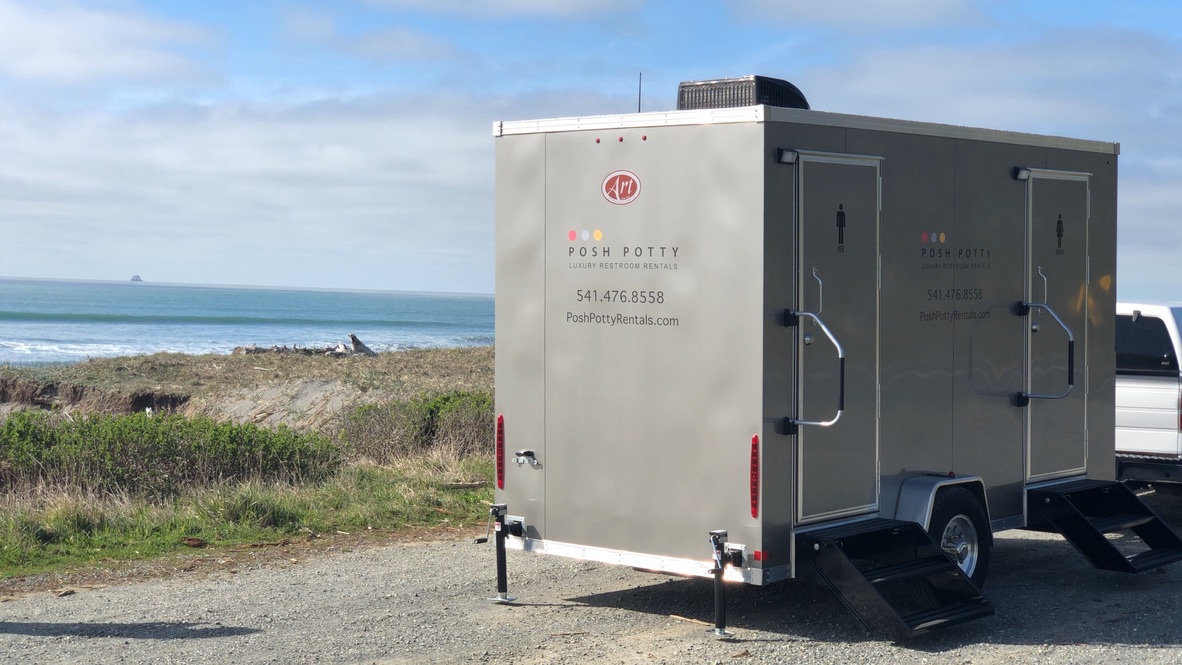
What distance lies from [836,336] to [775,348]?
0.58m

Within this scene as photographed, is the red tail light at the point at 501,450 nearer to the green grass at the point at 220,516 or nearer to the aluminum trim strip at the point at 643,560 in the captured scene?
the aluminum trim strip at the point at 643,560

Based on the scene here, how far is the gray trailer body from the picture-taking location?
22.5 feet

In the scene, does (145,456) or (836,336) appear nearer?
(836,336)

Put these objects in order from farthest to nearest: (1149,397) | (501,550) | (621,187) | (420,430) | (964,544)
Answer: (420,430) < (1149,397) < (964,544) < (501,550) < (621,187)

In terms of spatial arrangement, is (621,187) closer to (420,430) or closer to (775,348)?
(775,348)

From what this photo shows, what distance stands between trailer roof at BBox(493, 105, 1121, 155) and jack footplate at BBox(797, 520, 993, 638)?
2425mm

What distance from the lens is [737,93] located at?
7.53 meters

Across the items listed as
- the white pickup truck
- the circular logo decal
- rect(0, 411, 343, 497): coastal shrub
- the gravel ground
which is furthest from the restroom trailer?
rect(0, 411, 343, 497): coastal shrub

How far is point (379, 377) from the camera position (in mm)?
26156

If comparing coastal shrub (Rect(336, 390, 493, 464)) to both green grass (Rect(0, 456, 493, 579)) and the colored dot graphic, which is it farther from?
the colored dot graphic

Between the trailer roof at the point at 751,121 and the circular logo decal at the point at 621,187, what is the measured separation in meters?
0.30

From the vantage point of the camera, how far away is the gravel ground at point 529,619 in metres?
6.71

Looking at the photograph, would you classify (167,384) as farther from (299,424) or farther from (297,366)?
(299,424)

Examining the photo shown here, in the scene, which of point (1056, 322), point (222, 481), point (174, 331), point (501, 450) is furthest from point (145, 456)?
point (174, 331)
